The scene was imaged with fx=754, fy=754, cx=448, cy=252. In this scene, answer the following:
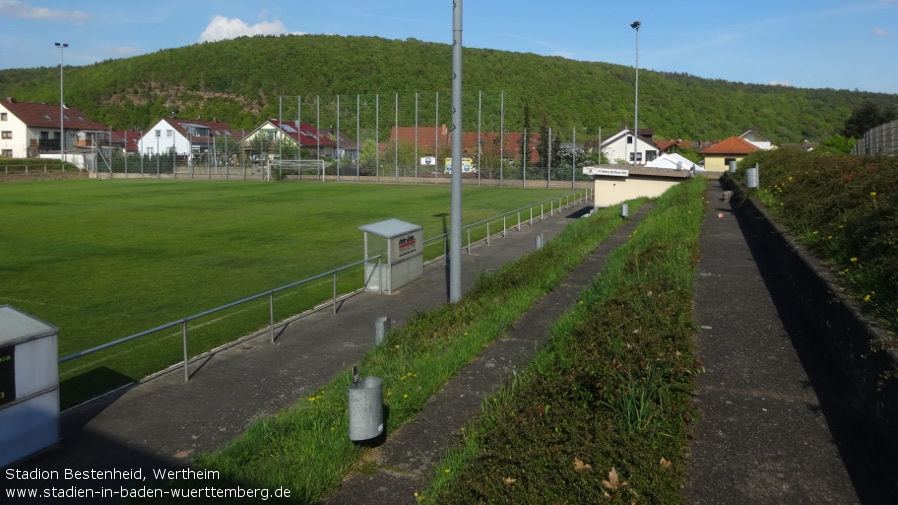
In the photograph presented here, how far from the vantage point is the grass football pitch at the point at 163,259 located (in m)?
12.8

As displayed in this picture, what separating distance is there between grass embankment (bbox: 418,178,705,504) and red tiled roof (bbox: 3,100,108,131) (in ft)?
310

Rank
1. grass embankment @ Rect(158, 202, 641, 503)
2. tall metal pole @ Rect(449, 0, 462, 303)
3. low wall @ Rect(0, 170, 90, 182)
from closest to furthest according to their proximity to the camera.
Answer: grass embankment @ Rect(158, 202, 641, 503) → tall metal pole @ Rect(449, 0, 462, 303) → low wall @ Rect(0, 170, 90, 182)

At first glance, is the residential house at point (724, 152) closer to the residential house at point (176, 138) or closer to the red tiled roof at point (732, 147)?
the red tiled roof at point (732, 147)

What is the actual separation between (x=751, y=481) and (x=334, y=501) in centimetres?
272

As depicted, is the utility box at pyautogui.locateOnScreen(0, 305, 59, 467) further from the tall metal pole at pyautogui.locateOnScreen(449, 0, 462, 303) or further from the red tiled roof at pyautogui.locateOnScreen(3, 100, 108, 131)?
the red tiled roof at pyautogui.locateOnScreen(3, 100, 108, 131)

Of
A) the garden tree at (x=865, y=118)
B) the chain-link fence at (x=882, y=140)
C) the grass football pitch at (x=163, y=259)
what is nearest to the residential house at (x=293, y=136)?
the grass football pitch at (x=163, y=259)

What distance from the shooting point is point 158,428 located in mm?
8227

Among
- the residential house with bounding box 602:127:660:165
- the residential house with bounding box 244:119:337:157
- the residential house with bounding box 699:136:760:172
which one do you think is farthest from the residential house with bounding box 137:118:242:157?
the residential house with bounding box 699:136:760:172

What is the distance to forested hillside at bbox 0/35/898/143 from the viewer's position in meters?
112

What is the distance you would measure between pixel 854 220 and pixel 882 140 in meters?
11.5

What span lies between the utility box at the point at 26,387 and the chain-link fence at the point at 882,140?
1428 centimetres

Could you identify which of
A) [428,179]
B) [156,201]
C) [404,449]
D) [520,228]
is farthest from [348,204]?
[404,449]

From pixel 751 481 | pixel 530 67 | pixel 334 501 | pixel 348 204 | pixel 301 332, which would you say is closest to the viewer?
→ pixel 751 481

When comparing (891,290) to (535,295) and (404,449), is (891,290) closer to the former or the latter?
(404,449)
